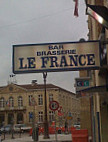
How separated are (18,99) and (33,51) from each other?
2493 inches

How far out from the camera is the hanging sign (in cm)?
740

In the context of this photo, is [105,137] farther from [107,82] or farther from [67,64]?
[67,64]

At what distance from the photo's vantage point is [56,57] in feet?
24.8

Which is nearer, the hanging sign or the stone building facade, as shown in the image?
the hanging sign

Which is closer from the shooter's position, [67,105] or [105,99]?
[105,99]

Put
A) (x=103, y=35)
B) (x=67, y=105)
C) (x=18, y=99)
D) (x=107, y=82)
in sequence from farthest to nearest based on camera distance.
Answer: (x=67, y=105) → (x=18, y=99) → (x=107, y=82) → (x=103, y=35)

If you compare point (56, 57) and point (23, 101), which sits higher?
point (23, 101)

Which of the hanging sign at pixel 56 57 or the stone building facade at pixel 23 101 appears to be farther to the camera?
the stone building facade at pixel 23 101

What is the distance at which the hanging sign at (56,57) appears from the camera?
740cm

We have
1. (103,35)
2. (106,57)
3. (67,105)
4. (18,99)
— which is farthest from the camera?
(67,105)

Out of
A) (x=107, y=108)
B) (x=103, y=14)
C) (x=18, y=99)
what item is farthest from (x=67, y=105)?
(x=103, y=14)

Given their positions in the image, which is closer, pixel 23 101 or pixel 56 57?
pixel 56 57

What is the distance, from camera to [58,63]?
745 cm

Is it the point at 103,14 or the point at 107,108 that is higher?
the point at 103,14
